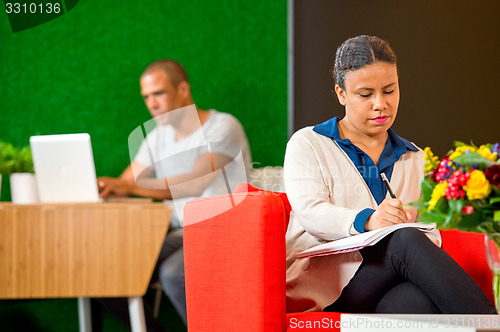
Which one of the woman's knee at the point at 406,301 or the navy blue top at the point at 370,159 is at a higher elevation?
the navy blue top at the point at 370,159

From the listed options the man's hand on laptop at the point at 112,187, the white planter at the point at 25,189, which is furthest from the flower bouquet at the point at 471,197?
the white planter at the point at 25,189

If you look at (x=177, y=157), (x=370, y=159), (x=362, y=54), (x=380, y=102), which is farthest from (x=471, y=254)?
(x=177, y=157)

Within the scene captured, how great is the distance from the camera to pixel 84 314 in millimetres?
2674

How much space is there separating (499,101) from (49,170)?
1.95 m

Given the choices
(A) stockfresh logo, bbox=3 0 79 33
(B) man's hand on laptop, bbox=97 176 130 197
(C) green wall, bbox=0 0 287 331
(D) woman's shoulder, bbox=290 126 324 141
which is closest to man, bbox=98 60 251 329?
(B) man's hand on laptop, bbox=97 176 130 197

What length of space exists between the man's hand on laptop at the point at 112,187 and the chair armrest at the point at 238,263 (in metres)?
1.28

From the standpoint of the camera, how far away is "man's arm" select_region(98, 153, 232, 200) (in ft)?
8.30

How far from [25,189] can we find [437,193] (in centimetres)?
195

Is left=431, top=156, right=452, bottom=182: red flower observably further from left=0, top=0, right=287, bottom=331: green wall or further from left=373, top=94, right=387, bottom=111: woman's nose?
left=0, top=0, right=287, bottom=331: green wall

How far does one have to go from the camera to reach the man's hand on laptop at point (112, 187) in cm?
251

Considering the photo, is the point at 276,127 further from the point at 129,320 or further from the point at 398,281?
the point at 398,281

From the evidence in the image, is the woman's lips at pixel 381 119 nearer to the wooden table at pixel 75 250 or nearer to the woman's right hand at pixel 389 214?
the woman's right hand at pixel 389 214

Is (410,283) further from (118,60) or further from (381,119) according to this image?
(118,60)

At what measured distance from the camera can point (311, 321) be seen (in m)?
1.21
